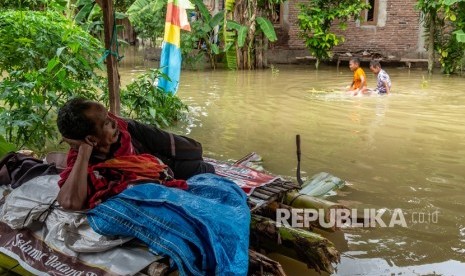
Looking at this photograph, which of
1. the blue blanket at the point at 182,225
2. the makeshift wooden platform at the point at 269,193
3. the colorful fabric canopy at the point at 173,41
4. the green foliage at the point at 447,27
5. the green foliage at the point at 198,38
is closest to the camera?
the blue blanket at the point at 182,225

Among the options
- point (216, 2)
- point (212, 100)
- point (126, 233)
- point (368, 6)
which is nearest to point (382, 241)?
point (126, 233)

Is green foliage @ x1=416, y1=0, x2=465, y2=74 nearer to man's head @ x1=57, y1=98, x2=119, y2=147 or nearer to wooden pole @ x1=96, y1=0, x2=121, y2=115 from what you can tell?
wooden pole @ x1=96, y1=0, x2=121, y2=115

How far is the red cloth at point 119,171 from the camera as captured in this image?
279 centimetres

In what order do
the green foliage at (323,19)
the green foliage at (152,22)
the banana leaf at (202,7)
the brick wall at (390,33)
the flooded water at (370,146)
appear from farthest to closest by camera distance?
the brick wall at (390,33) → the green foliage at (152,22) → the green foliage at (323,19) → the banana leaf at (202,7) → the flooded water at (370,146)

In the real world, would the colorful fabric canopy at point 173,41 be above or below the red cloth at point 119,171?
above

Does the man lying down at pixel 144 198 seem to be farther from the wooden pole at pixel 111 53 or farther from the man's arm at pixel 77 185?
the wooden pole at pixel 111 53

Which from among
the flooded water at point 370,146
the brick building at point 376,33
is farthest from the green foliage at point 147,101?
the brick building at point 376,33

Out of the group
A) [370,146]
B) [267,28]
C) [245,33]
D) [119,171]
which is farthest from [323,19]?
[119,171]

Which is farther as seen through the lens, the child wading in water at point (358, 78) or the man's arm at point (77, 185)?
the child wading in water at point (358, 78)

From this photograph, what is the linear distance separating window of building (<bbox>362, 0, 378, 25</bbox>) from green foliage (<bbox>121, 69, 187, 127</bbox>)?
→ 11715 mm

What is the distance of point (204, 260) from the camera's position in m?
Result: 2.46

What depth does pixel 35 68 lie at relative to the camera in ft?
18.5

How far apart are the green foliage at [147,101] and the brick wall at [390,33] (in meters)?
11.6

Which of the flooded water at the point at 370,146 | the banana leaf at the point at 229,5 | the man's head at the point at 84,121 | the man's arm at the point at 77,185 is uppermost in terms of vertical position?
the banana leaf at the point at 229,5
